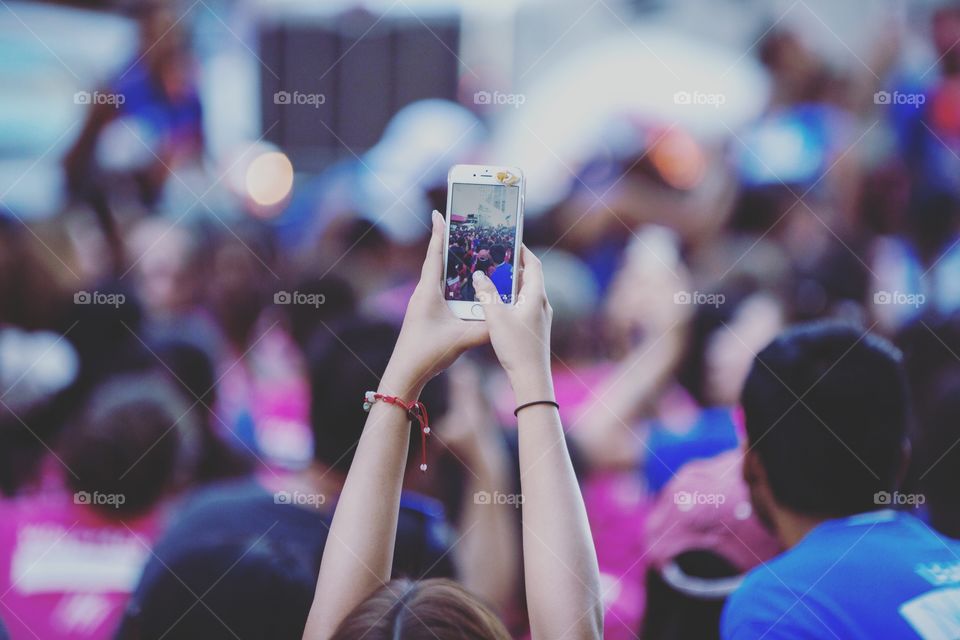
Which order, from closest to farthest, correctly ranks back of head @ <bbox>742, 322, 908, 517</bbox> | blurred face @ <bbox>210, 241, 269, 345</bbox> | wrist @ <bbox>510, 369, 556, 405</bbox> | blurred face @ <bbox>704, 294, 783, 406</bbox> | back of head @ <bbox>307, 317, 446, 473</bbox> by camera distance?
wrist @ <bbox>510, 369, 556, 405</bbox>
back of head @ <bbox>742, 322, 908, 517</bbox>
back of head @ <bbox>307, 317, 446, 473</bbox>
blurred face @ <bbox>704, 294, 783, 406</bbox>
blurred face @ <bbox>210, 241, 269, 345</bbox>

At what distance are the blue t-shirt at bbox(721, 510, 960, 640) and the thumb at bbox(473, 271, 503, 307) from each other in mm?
551

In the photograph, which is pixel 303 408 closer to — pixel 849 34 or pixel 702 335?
pixel 702 335

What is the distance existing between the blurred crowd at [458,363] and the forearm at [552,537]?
0.27m

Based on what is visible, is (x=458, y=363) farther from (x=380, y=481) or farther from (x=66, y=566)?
(x=380, y=481)

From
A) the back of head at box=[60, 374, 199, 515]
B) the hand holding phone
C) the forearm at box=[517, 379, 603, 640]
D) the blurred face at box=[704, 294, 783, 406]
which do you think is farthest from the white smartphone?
the blurred face at box=[704, 294, 783, 406]

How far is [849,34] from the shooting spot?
18.6ft

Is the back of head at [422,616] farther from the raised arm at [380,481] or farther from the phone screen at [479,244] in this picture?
the phone screen at [479,244]

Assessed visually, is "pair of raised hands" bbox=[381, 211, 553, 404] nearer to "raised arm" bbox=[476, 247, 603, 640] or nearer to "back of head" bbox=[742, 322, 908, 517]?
"raised arm" bbox=[476, 247, 603, 640]

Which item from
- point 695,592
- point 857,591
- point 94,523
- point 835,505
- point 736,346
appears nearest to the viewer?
point 857,591

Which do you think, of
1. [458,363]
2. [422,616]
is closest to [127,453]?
[458,363]

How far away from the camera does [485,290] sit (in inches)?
47.0

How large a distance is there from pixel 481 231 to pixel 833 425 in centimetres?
65

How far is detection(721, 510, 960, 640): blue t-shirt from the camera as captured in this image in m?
1.23

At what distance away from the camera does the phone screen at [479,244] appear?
1.32 meters
